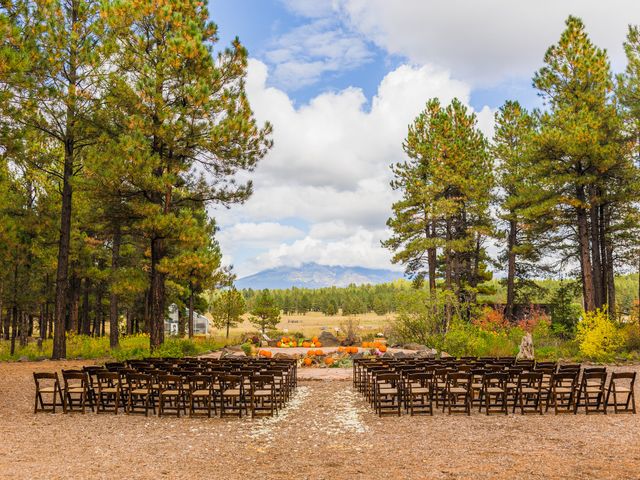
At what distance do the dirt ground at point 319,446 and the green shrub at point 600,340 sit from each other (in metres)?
11.9

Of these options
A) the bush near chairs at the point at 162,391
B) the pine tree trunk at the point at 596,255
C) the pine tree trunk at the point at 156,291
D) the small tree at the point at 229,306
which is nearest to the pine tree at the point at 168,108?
Answer: the pine tree trunk at the point at 156,291

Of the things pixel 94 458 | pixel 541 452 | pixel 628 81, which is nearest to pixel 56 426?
pixel 94 458

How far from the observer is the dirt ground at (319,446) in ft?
22.7

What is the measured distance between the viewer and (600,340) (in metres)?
21.7

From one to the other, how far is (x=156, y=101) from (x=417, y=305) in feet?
50.3

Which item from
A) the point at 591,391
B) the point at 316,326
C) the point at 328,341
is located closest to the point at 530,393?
the point at 591,391

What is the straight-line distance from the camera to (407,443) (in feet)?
28.2

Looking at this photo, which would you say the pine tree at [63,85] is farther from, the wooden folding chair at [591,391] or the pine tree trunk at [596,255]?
the pine tree trunk at [596,255]

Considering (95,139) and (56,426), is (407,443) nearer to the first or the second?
(56,426)

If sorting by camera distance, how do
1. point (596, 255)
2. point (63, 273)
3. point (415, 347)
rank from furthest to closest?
point (596, 255) → point (415, 347) → point (63, 273)

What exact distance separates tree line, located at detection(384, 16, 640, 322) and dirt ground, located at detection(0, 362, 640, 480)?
17.7 m

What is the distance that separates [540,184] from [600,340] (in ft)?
34.1

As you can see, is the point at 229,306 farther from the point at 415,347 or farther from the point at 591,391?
the point at 591,391

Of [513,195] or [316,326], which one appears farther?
[316,326]
